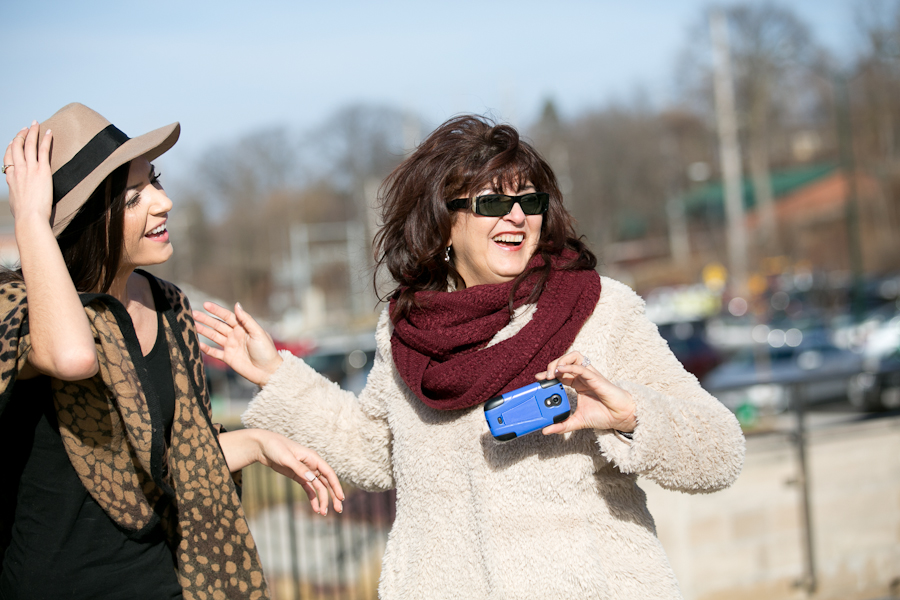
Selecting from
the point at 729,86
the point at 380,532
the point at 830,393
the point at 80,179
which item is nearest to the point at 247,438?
the point at 80,179

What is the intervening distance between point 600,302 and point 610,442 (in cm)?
39

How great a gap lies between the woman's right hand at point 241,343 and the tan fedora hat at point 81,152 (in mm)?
647

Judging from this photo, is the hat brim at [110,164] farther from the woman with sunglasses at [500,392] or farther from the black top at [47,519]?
the woman with sunglasses at [500,392]

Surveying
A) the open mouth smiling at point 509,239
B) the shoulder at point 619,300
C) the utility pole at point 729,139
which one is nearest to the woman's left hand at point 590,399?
the shoulder at point 619,300

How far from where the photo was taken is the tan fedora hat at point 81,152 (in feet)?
6.32

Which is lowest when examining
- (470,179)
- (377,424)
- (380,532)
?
(380,532)

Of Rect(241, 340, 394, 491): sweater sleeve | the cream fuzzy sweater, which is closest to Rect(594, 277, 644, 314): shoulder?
the cream fuzzy sweater

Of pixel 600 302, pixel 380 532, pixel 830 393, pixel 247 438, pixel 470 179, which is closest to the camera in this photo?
pixel 600 302

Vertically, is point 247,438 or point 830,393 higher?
point 247,438

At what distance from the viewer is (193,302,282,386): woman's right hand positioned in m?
2.55

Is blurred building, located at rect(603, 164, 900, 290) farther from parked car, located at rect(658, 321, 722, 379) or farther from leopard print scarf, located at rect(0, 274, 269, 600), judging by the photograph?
leopard print scarf, located at rect(0, 274, 269, 600)

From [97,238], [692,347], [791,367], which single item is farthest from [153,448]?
[692,347]

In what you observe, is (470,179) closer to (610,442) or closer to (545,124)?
(610,442)

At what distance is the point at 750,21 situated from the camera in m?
40.8
